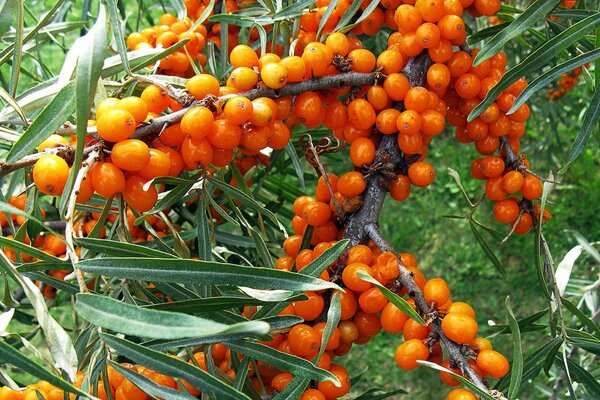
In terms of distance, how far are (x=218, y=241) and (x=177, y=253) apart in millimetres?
445

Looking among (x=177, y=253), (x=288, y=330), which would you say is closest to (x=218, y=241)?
(x=177, y=253)

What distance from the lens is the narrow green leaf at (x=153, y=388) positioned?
29.6 inches

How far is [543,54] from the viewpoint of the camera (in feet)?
3.19

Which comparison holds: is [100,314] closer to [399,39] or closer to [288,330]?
[288,330]

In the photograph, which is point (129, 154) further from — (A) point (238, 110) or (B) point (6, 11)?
(B) point (6, 11)

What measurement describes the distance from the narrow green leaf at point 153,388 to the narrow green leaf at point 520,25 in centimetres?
65

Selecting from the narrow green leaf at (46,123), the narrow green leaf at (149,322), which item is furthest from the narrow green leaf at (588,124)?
the narrow green leaf at (46,123)

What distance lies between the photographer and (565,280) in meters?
1.11

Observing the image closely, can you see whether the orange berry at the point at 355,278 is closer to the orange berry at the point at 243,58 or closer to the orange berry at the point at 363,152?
the orange berry at the point at 363,152

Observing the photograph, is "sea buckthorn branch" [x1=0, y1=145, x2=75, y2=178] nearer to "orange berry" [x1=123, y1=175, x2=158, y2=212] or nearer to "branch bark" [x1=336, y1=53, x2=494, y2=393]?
"orange berry" [x1=123, y1=175, x2=158, y2=212]

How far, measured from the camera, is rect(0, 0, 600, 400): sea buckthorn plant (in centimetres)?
75

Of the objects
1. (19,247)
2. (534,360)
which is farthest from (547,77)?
(19,247)

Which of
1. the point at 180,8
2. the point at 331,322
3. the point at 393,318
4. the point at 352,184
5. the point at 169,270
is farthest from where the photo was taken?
the point at 180,8

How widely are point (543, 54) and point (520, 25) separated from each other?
0.19 feet
